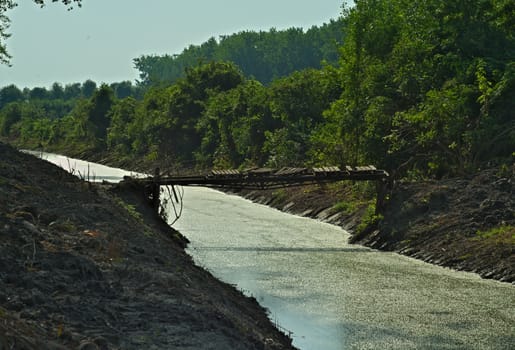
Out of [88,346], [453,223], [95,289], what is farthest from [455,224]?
[88,346]

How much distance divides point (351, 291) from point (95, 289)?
14.9 metres

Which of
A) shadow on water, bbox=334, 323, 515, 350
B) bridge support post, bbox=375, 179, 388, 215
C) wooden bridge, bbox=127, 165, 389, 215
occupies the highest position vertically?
wooden bridge, bbox=127, 165, 389, 215

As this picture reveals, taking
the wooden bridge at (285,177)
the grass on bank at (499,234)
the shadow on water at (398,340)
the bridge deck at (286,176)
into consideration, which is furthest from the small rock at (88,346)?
the bridge deck at (286,176)

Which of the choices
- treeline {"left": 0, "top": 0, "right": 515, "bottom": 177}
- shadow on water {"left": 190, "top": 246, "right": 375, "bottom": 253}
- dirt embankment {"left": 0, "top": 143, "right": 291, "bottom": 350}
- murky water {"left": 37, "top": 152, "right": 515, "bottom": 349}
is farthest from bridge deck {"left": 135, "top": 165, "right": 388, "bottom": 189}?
dirt embankment {"left": 0, "top": 143, "right": 291, "bottom": 350}

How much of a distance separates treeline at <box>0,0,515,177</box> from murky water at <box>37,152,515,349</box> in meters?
7.54

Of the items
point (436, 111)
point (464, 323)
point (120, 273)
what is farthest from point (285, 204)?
point (120, 273)

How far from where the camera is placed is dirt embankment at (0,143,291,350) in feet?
44.7

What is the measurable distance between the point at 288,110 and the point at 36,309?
59.8m

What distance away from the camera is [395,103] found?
5288 cm

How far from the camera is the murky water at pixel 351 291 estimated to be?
909 inches

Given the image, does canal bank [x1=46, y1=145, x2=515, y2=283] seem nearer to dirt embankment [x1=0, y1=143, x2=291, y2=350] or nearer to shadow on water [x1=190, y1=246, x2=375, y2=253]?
shadow on water [x1=190, y1=246, x2=375, y2=253]

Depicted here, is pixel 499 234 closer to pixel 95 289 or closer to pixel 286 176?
pixel 286 176

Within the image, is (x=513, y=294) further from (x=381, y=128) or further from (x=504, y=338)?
(x=381, y=128)

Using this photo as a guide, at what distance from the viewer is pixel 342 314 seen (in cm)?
2564
